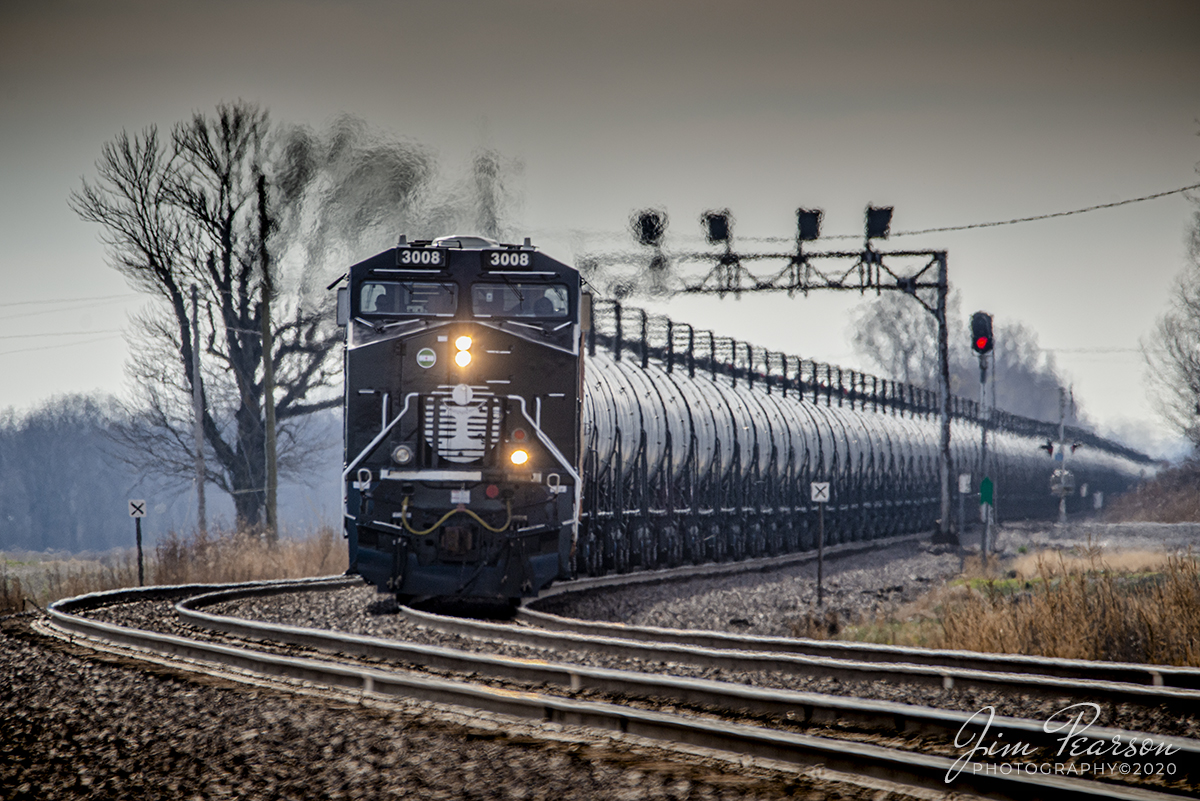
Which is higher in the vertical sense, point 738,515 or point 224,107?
point 224,107

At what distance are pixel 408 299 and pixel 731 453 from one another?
11.5 metres

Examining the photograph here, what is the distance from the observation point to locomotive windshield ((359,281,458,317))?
13.5m

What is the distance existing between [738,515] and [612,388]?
6.49 meters

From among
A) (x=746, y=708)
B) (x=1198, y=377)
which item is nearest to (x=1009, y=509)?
(x=1198, y=377)

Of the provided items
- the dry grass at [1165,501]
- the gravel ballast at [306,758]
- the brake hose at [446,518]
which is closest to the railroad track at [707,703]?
the gravel ballast at [306,758]

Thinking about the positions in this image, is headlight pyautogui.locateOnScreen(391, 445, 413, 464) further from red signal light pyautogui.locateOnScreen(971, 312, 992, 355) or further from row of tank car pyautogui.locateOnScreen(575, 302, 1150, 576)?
red signal light pyautogui.locateOnScreen(971, 312, 992, 355)

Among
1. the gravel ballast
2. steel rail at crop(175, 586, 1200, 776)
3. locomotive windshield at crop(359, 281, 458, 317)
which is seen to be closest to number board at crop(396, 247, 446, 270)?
locomotive windshield at crop(359, 281, 458, 317)

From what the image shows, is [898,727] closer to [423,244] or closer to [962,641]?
[962,641]

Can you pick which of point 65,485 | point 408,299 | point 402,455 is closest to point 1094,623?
point 402,455

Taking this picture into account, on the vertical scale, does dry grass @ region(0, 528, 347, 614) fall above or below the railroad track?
below

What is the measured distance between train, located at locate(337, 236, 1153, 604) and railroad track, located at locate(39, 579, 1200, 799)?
66.8 inches

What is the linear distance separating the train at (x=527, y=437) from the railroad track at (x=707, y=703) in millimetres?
1696

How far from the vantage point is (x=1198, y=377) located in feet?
140

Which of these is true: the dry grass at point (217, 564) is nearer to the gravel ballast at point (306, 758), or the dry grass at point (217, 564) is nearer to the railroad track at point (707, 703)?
the railroad track at point (707, 703)
